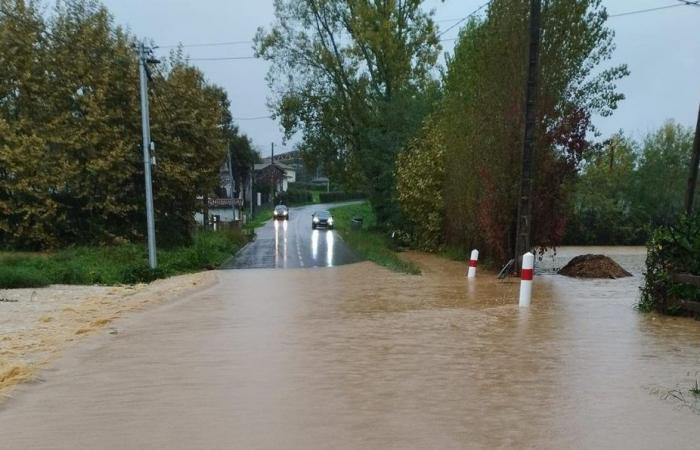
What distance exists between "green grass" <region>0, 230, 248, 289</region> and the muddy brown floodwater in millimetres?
6824

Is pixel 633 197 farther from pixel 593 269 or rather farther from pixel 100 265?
pixel 100 265

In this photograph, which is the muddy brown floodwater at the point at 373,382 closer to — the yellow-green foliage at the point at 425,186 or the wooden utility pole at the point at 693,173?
the wooden utility pole at the point at 693,173

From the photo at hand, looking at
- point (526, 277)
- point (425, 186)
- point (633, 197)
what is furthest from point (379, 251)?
point (633, 197)

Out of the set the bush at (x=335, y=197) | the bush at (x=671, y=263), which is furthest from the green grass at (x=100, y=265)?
the bush at (x=335, y=197)

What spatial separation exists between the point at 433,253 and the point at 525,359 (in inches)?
994

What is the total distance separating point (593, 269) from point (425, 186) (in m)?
11.9

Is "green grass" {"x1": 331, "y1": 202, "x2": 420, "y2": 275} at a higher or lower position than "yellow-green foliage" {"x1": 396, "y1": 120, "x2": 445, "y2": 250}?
lower

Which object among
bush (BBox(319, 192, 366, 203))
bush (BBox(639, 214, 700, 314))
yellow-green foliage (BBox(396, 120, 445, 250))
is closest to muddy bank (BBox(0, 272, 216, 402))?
bush (BBox(639, 214, 700, 314))

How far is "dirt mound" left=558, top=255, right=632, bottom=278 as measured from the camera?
21.4 m

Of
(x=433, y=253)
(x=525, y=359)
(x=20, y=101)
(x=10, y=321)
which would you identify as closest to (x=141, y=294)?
(x=10, y=321)

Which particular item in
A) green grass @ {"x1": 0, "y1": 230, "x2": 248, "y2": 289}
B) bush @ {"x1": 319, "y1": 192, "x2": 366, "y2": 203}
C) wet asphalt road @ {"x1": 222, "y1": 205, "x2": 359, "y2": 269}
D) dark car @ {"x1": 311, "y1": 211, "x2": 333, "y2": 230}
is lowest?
wet asphalt road @ {"x1": 222, "y1": 205, "x2": 359, "y2": 269}

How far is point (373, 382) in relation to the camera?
714 centimetres

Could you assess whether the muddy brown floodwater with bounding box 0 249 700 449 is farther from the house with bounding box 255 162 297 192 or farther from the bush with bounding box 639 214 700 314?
the house with bounding box 255 162 297 192

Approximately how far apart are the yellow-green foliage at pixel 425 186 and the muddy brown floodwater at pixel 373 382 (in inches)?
753
